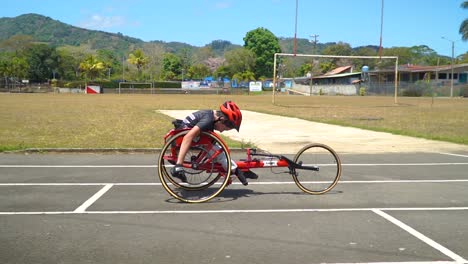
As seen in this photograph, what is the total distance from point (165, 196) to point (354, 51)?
15884cm

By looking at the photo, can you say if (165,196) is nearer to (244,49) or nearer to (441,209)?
(441,209)

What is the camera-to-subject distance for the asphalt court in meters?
4.71

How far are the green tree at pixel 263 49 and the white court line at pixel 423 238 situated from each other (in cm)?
12916

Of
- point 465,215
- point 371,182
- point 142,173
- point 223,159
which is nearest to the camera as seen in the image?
point 465,215

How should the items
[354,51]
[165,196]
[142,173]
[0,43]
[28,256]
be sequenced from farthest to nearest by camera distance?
[354,51]
[0,43]
[142,173]
[165,196]
[28,256]

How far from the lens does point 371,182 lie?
8352 millimetres

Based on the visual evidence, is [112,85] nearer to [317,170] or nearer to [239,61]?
[239,61]

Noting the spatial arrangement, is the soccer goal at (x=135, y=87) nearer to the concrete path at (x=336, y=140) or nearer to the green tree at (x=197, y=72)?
the green tree at (x=197, y=72)

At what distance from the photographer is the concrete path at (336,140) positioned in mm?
12969

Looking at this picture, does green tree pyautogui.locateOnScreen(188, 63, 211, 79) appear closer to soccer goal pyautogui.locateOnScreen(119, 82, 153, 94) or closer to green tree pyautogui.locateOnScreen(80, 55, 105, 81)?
green tree pyautogui.locateOnScreen(80, 55, 105, 81)

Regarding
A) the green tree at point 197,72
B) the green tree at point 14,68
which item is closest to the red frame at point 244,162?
the green tree at point 14,68

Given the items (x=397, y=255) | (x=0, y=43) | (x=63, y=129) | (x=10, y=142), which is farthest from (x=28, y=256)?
(x=0, y=43)

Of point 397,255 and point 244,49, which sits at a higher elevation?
point 244,49

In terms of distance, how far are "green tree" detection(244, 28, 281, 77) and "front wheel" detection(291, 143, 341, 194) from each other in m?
128
